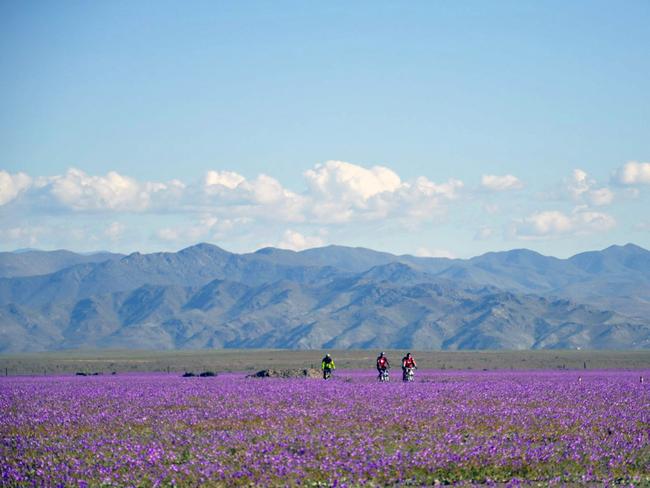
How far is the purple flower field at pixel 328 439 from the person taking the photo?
1934 centimetres

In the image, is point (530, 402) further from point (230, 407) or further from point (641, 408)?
point (230, 407)

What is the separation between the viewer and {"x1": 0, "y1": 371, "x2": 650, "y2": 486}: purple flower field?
19.3 m

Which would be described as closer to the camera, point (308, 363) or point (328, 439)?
point (328, 439)

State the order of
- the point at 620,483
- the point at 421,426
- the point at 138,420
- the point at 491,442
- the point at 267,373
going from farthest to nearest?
the point at 267,373
the point at 138,420
the point at 421,426
the point at 491,442
the point at 620,483

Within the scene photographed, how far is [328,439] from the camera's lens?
22594 millimetres

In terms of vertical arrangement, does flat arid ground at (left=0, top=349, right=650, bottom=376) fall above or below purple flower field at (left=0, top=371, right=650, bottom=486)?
below

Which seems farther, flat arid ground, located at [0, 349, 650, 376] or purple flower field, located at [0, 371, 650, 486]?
flat arid ground, located at [0, 349, 650, 376]

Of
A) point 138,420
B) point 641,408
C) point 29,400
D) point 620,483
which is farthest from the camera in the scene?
point 29,400

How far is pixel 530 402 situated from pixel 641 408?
3.54 metres

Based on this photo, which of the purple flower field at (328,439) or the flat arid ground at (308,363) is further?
the flat arid ground at (308,363)

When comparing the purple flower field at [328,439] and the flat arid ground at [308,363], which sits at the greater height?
the purple flower field at [328,439]

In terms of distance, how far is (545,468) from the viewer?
1989 cm

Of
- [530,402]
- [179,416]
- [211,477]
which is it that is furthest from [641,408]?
[211,477]

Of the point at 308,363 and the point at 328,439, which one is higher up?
the point at 328,439
